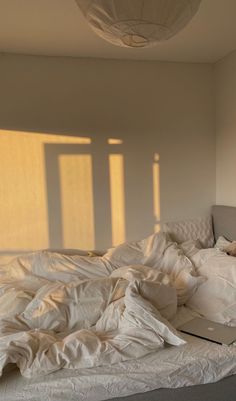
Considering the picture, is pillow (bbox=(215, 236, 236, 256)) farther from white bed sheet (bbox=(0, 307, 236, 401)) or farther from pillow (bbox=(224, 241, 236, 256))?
white bed sheet (bbox=(0, 307, 236, 401))

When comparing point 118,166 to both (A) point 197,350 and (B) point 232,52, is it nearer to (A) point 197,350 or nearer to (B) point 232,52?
(B) point 232,52

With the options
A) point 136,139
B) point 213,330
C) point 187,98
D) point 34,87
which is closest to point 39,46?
point 34,87

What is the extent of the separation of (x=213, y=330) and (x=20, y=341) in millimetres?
1032

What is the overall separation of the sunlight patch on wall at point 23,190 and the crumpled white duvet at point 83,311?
→ 39cm

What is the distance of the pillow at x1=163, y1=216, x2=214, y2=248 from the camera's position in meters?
3.13

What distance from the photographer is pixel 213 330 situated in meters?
1.84

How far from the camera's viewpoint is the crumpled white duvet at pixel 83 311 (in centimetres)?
150

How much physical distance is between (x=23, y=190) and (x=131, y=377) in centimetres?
189

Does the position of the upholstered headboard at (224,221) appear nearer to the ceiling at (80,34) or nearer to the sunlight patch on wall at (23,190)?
the ceiling at (80,34)

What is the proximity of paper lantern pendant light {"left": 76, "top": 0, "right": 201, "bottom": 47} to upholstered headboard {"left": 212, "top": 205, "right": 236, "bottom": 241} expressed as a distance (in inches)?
85.6

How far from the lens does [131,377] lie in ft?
4.76

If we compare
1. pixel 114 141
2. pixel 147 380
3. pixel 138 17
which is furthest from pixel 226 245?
pixel 138 17

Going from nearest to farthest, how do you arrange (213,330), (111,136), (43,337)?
1. (43,337)
2. (213,330)
3. (111,136)

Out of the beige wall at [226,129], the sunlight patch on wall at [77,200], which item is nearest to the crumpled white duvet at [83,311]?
the sunlight patch on wall at [77,200]
